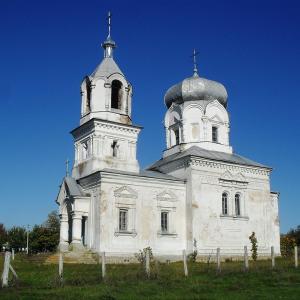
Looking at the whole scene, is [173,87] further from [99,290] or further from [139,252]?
[99,290]

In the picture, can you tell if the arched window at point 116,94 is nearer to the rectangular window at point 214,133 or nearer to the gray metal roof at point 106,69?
the gray metal roof at point 106,69

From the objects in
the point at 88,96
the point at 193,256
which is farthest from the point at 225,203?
the point at 88,96

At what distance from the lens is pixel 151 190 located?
26.6 meters

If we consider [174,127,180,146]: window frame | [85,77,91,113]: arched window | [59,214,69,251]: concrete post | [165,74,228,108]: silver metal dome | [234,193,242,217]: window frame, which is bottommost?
[59,214,69,251]: concrete post

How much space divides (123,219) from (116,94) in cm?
775

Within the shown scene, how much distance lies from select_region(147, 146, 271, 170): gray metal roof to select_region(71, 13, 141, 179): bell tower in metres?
3.22

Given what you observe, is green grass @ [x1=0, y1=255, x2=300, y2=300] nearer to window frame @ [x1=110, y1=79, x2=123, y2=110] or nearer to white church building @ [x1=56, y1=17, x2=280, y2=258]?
white church building @ [x1=56, y1=17, x2=280, y2=258]

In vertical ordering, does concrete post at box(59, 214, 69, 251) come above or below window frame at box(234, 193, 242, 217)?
below

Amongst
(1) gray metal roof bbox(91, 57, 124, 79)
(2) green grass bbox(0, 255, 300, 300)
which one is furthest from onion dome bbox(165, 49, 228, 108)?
(2) green grass bbox(0, 255, 300, 300)

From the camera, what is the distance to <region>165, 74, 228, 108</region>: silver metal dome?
3155cm

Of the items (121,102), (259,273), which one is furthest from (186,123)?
(259,273)

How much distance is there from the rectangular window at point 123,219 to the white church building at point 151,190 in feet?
0.18

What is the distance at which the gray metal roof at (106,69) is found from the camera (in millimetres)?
27705

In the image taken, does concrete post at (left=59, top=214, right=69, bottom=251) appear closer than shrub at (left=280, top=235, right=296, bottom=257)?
Yes
